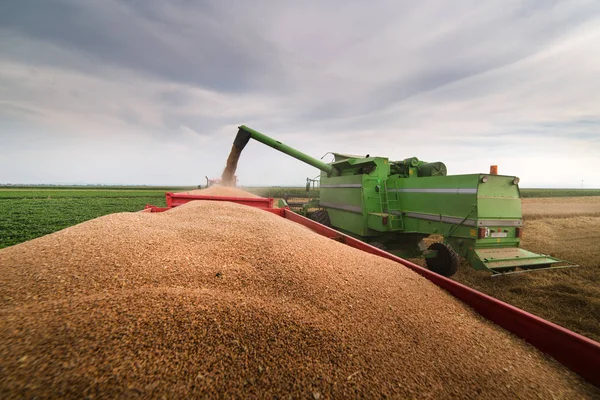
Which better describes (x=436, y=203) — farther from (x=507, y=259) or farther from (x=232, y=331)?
(x=232, y=331)

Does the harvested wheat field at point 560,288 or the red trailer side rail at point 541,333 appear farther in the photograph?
the harvested wheat field at point 560,288

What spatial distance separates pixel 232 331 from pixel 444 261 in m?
3.75

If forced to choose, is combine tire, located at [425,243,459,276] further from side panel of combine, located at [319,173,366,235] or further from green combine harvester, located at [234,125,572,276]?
side panel of combine, located at [319,173,366,235]

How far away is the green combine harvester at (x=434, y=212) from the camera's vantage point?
3.79m

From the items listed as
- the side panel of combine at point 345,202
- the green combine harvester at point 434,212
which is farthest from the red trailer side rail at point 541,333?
the side panel of combine at point 345,202

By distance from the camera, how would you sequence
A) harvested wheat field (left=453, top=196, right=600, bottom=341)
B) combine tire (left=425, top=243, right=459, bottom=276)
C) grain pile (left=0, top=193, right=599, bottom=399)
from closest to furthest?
grain pile (left=0, top=193, right=599, bottom=399) → harvested wheat field (left=453, top=196, right=600, bottom=341) → combine tire (left=425, top=243, right=459, bottom=276)

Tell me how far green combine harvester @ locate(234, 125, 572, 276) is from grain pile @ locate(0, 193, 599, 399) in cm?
220

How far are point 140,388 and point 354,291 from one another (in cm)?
137

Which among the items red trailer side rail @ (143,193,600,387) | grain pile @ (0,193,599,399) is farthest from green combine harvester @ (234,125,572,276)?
grain pile @ (0,193,599,399)

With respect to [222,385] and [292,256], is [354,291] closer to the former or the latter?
[292,256]

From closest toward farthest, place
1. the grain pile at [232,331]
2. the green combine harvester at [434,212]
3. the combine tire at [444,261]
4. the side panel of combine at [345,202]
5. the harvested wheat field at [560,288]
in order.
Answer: the grain pile at [232,331] → the harvested wheat field at [560,288] → the green combine harvester at [434,212] → the combine tire at [444,261] → the side panel of combine at [345,202]

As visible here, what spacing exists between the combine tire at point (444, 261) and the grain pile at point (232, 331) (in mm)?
2095

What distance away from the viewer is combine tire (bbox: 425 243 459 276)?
392cm

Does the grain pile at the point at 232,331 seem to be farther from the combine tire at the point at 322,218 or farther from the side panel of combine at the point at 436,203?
the combine tire at the point at 322,218
